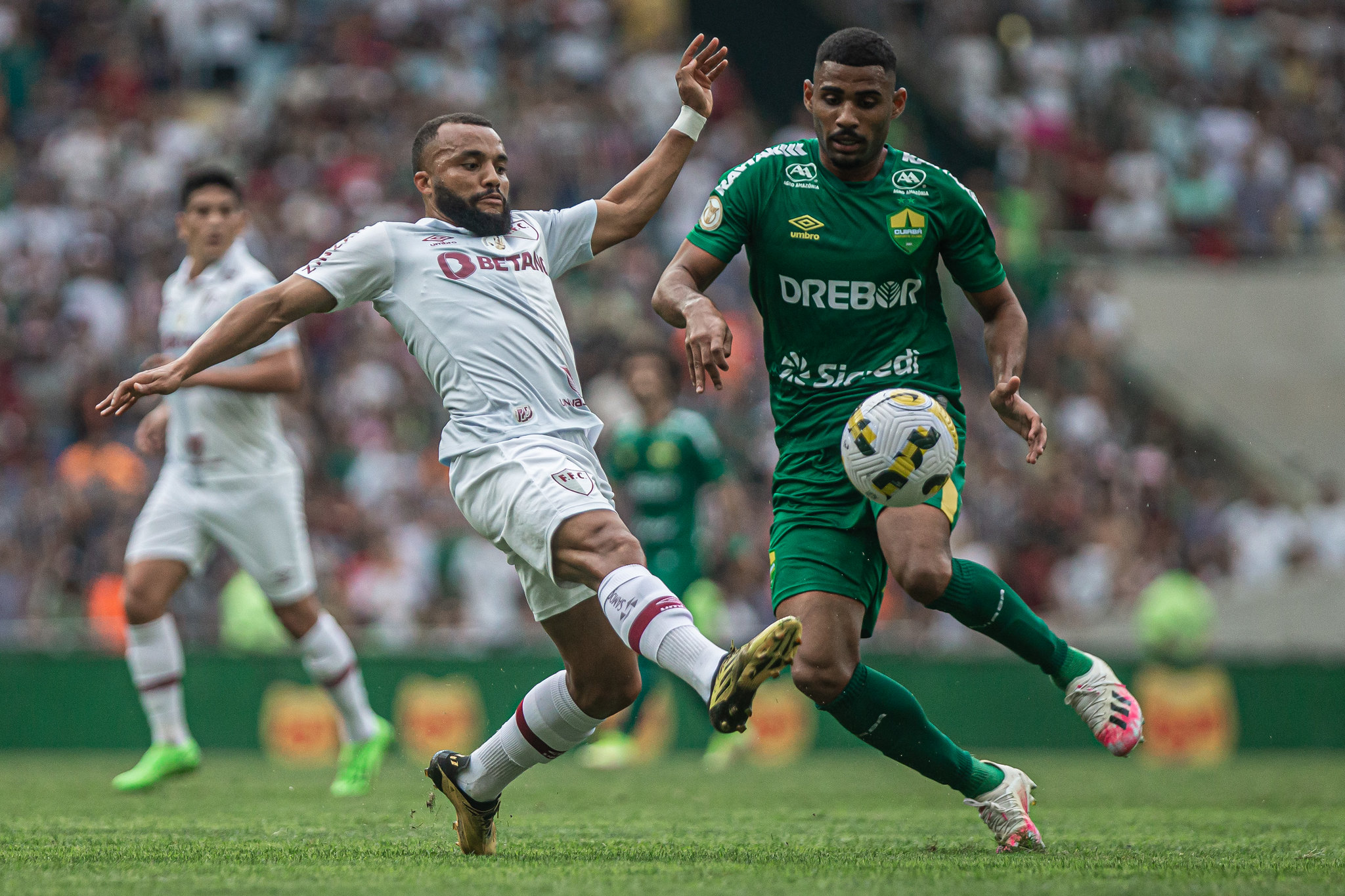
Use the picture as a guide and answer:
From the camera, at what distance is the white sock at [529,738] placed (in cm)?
572

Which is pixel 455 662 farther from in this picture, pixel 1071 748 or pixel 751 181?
pixel 751 181

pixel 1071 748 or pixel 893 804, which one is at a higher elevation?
pixel 893 804

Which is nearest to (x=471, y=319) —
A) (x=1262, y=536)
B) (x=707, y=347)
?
(x=707, y=347)

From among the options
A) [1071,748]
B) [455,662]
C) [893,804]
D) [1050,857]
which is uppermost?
[1050,857]

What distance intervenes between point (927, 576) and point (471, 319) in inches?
70.6

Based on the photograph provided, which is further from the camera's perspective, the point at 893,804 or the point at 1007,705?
the point at 1007,705

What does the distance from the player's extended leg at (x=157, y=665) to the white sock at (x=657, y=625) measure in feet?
12.9

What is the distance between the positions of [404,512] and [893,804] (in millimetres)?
8432

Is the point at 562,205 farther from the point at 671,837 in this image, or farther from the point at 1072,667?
the point at 1072,667

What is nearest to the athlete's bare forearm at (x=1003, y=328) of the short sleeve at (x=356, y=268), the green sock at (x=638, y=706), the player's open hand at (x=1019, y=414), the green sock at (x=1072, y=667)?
the player's open hand at (x=1019, y=414)

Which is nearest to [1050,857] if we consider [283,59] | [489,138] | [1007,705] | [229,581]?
[489,138]

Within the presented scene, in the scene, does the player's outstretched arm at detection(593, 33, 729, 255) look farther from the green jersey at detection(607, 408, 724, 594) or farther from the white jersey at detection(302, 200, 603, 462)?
the green jersey at detection(607, 408, 724, 594)

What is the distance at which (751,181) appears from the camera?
626 centimetres

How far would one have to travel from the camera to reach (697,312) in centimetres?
546
